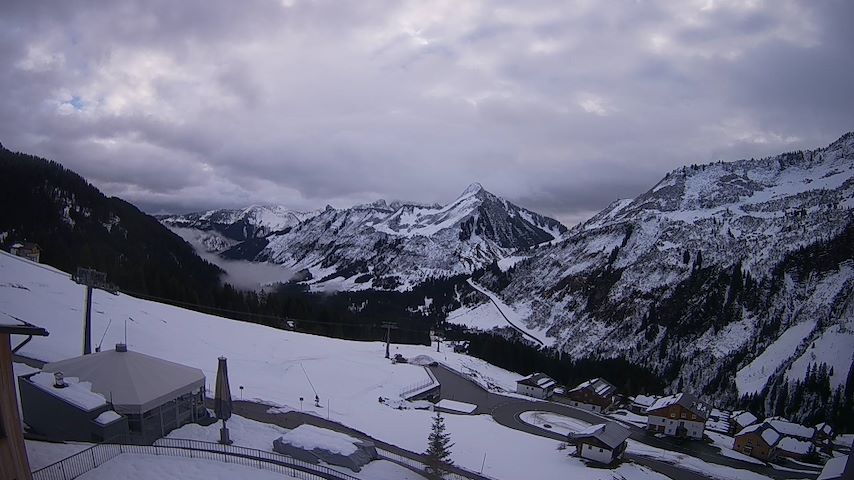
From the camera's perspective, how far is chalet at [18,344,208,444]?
58.2 ft

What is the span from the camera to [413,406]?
3988 cm

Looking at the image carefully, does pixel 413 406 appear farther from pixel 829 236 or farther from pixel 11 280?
pixel 829 236

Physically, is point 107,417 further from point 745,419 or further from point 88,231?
point 88,231

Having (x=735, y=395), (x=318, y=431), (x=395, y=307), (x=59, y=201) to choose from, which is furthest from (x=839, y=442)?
(x=59, y=201)

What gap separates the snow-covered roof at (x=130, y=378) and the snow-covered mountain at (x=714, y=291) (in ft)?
370

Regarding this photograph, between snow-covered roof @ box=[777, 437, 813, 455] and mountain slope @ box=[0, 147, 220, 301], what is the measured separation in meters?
83.4

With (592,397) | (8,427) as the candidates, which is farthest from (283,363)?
(592,397)

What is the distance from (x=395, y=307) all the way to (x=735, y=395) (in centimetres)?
12210

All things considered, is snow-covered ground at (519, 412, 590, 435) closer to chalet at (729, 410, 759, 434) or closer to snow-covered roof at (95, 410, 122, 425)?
chalet at (729, 410, 759, 434)

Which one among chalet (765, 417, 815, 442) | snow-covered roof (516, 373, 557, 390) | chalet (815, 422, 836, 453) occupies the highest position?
chalet (765, 417, 815, 442)

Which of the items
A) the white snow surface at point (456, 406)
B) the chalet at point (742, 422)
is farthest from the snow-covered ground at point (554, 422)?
the chalet at point (742, 422)

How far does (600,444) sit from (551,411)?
15.9m

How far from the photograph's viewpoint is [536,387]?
2571 inches

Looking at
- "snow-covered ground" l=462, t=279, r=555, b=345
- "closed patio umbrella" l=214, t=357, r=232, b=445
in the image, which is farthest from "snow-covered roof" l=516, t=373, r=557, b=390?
"snow-covered ground" l=462, t=279, r=555, b=345
